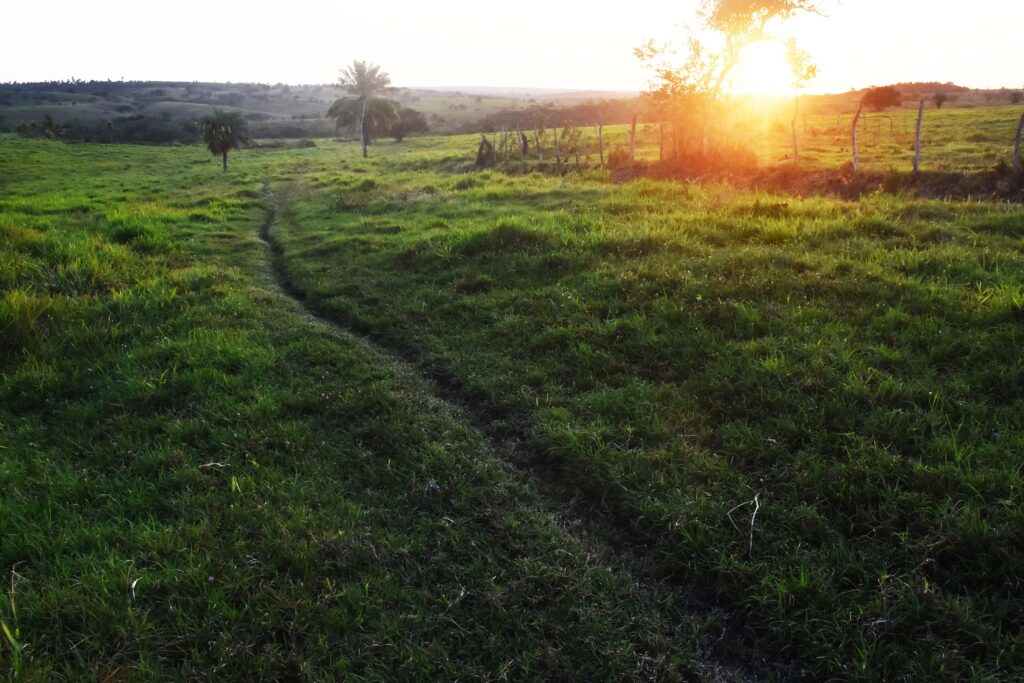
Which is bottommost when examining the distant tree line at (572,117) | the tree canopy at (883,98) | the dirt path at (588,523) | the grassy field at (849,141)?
the dirt path at (588,523)

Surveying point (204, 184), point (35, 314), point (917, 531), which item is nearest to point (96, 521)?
point (35, 314)

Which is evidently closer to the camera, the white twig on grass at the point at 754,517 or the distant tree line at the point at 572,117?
the white twig on grass at the point at 754,517

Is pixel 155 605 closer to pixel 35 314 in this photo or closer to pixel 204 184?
pixel 35 314

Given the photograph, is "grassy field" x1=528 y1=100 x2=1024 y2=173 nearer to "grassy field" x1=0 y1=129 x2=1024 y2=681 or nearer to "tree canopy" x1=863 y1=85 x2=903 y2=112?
"tree canopy" x1=863 y1=85 x2=903 y2=112

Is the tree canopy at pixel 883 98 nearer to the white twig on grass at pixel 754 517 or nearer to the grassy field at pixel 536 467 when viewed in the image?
the grassy field at pixel 536 467

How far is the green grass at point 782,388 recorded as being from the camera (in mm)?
3881

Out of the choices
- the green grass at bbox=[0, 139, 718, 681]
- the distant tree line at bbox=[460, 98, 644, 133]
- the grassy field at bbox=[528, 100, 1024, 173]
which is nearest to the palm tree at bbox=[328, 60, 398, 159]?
the distant tree line at bbox=[460, 98, 644, 133]

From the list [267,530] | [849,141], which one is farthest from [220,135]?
[267,530]

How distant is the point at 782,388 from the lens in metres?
6.10

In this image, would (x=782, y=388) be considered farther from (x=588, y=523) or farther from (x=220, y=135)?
(x=220, y=135)

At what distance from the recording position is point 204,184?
109 feet

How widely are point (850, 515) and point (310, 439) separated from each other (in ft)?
16.5

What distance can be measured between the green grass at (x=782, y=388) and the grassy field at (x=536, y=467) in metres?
0.03

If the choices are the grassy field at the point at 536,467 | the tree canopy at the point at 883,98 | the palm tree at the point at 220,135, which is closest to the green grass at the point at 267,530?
the grassy field at the point at 536,467
